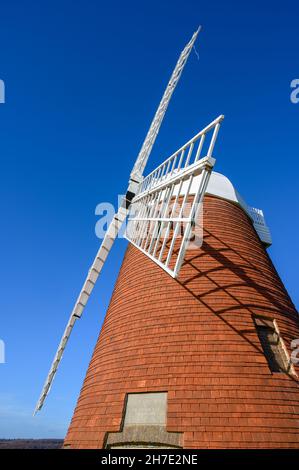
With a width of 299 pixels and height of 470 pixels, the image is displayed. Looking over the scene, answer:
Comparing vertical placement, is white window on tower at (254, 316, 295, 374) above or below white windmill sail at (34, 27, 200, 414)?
below

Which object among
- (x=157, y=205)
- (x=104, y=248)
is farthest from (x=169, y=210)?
(x=104, y=248)

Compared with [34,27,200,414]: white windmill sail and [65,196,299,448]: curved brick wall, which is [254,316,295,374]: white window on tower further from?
[34,27,200,414]: white windmill sail

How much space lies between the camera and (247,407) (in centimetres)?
707

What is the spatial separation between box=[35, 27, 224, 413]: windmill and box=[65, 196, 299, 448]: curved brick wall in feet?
3.94

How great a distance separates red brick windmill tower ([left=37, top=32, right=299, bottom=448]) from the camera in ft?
22.9

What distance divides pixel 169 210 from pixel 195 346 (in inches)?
211

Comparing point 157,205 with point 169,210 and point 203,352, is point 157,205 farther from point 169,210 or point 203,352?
point 203,352

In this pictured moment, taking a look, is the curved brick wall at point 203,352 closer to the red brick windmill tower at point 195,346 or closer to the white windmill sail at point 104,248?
the red brick windmill tower at point 195,346

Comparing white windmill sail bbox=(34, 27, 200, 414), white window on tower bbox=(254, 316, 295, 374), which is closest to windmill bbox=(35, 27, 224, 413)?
white windmill sail bbox=(34, 27, 200, 414)

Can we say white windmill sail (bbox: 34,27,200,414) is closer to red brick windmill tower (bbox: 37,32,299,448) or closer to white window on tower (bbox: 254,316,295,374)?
red brick windmill tower (bbox: 37,32,299,448)

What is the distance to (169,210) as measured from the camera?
12.0 meters

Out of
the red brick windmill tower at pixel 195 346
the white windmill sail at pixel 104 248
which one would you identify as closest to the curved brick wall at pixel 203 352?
the red brick windmill tower at pixel 195 346

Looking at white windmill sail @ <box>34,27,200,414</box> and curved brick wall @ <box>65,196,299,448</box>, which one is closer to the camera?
curved brick wall @ <box>65,196,299,448</box>
